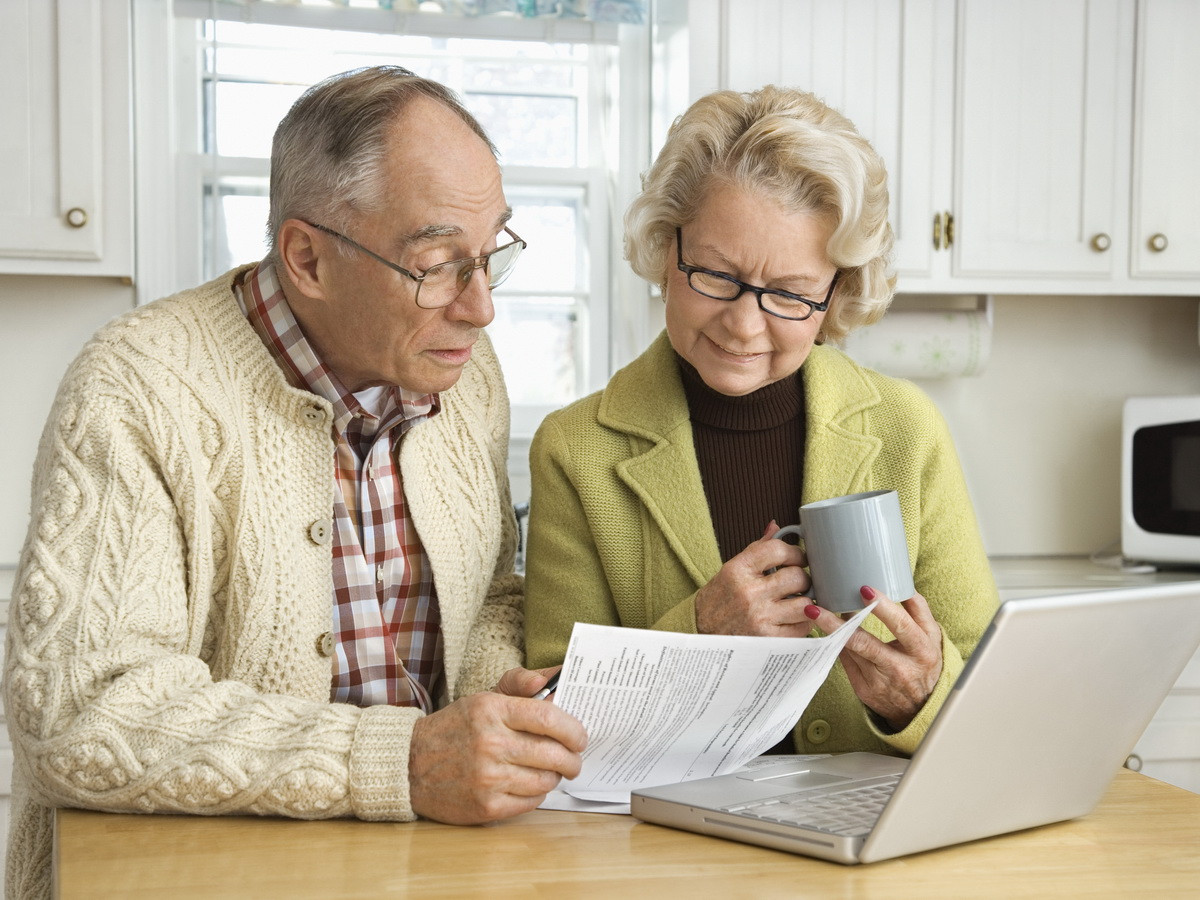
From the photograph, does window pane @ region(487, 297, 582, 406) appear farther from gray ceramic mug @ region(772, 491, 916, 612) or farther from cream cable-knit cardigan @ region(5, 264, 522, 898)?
gray ceramic mug @ region(772, 491, 916, 612)

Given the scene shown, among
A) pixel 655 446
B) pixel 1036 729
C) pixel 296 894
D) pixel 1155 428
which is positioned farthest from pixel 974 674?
pixel 1155 428

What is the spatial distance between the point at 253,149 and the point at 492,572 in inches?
63.5

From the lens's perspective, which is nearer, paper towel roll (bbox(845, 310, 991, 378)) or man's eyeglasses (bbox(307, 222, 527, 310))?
man's eyeglasses (bbox(307, 222, 527, 310))

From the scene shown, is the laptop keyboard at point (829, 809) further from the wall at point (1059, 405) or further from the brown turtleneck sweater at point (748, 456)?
the wall at point (1059, 405)

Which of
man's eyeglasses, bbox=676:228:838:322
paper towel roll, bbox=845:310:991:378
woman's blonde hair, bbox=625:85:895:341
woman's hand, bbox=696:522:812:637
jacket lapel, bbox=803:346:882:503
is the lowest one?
woman's hand, bbox=696:522:812:637

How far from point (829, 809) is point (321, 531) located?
565mm

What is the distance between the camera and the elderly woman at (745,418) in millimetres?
1305

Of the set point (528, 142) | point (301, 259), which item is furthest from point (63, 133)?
point (301, 259)

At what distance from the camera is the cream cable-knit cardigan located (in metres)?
0.98

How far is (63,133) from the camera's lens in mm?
2311

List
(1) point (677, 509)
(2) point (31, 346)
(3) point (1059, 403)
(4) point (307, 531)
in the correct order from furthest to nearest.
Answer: (3) point (1059, 403), (2) point (31, 346), (1) point (677, 509), (4) point (307, 531)

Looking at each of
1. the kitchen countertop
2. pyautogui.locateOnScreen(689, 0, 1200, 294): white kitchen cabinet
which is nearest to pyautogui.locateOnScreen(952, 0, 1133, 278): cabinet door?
pyautogui.locateOnScreen(689, 0, 1200, 294): white kitchen cabinet

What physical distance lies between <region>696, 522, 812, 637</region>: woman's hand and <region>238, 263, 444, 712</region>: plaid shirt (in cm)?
38

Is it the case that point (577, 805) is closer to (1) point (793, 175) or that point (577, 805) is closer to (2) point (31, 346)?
(1) point (793, 175)
